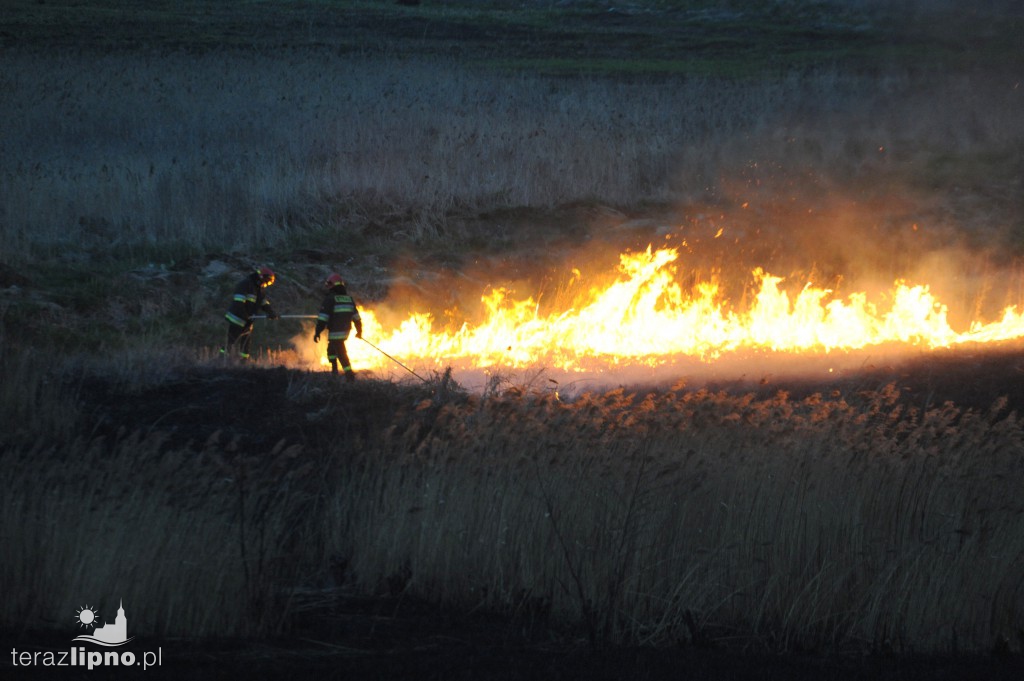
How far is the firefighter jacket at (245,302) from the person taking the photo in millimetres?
16125

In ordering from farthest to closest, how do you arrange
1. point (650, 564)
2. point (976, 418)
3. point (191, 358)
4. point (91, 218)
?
point (91, 218)
point (191, 358)
point (976, 418)
point (650, 564)

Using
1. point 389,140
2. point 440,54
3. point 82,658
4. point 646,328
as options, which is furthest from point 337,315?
point 440,54

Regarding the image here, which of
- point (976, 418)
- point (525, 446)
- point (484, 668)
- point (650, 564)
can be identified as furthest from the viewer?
point (976, 418)

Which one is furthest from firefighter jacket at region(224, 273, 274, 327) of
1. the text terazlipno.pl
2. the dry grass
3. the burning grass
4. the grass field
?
the text terazlipno.pl

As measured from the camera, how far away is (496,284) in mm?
22328

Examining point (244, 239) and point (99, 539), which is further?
point (244, 239)

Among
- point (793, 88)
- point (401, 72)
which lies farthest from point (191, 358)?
point (793, 88)

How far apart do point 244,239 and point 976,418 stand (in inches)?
550

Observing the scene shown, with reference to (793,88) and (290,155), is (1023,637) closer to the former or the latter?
(290,155)

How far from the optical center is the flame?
18156 mm

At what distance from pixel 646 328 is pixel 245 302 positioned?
21.3ft

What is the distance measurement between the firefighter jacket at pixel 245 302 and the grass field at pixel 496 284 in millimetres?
1161

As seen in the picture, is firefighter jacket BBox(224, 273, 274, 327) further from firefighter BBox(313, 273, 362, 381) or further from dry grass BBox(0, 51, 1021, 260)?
dry grass BBox(0, 51, 1021, 260)

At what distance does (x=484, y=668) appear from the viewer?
7.65m
